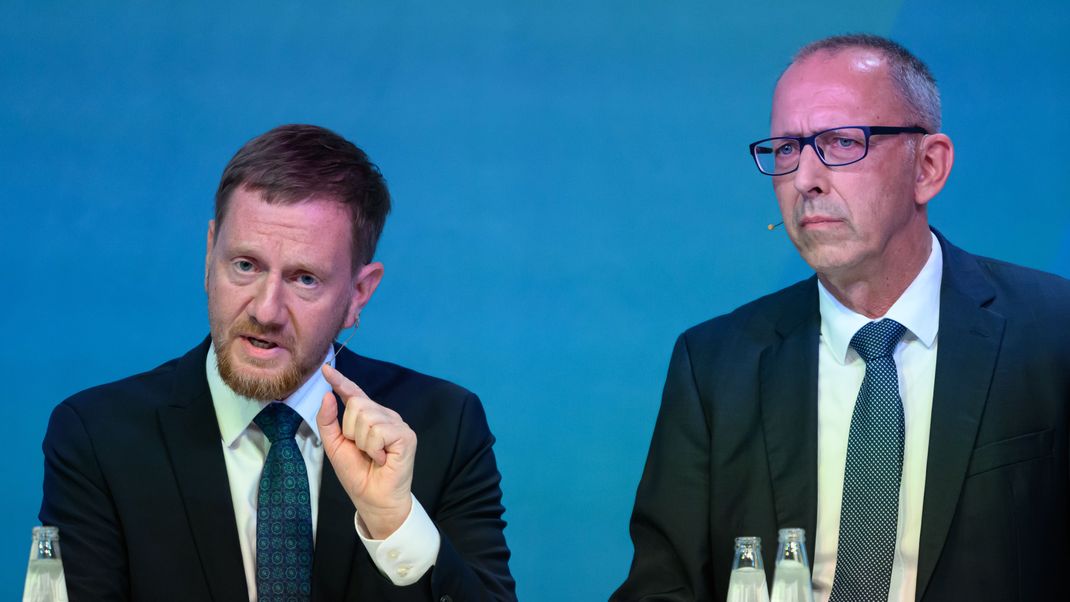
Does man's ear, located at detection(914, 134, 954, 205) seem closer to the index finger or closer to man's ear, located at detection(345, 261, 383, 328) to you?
man's ear, located at detection(345, 261, 383, 328)

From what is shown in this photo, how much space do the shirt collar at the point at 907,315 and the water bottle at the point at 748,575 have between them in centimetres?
83

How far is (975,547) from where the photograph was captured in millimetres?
2527

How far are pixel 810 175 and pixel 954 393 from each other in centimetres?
50

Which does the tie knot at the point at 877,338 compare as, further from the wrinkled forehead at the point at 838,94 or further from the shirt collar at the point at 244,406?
the shirt collar at the point at 244,406

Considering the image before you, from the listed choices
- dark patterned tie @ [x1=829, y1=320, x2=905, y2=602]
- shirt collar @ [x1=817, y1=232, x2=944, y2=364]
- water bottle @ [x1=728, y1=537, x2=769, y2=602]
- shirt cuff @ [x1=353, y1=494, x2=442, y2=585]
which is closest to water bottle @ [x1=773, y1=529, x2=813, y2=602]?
water bottle @ [x1=728, y1=537, x2=769, y2=602]

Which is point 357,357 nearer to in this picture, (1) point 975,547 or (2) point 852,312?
(2) point 852,312

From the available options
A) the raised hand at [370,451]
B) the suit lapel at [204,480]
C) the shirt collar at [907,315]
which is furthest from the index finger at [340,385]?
the shirt collar at [907,315]

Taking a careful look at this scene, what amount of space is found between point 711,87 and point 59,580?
2737 millimetres

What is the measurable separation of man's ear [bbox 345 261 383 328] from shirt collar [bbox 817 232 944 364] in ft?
3.06

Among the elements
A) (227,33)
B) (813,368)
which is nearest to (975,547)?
(813,368)

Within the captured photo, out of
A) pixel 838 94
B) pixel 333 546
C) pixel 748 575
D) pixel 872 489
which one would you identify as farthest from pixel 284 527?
pixel 838 94

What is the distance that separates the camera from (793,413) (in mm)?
2688

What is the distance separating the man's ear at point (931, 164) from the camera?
2.78m

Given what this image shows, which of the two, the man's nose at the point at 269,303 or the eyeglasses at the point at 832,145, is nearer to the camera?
the man's nose at the point at 269,303
